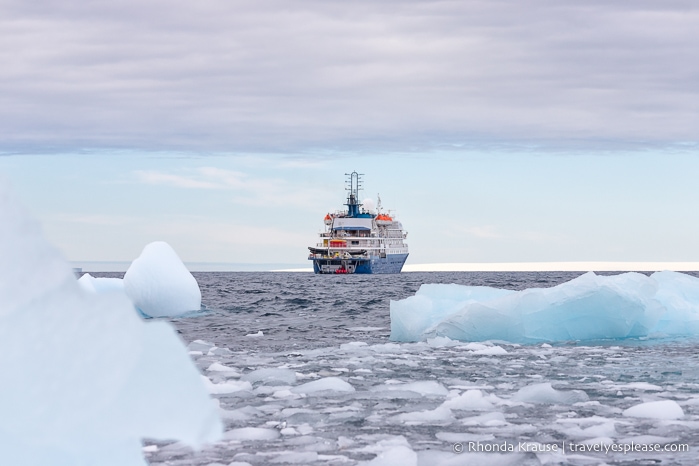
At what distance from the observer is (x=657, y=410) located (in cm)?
793

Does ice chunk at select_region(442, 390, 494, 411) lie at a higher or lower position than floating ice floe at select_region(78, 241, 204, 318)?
lower

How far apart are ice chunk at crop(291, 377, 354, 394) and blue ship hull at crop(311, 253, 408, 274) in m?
92.9

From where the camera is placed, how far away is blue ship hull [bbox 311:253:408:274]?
103 m

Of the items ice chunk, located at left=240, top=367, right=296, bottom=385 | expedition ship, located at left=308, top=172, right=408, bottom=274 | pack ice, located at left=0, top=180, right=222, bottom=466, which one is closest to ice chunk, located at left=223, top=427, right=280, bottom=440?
ice chunk, located at left=240, top=367, right=296, bottom=385

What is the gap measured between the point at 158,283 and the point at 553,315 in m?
11.0

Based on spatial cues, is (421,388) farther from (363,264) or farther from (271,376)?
(363,264)

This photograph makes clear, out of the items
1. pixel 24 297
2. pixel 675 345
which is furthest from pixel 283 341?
pixel 24 297

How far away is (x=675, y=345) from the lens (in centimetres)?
1532

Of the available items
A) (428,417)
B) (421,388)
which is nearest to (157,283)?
(421,388)

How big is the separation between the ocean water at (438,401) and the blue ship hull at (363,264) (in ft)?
286

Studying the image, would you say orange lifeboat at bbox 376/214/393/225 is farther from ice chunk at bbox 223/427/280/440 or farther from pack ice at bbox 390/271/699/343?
ice chunk at bbox 223/427/280/440

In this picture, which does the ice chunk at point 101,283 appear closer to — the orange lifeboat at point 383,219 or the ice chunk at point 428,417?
the ice chunk at point 428,417

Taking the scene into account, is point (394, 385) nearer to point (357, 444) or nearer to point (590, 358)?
point (357, 444)

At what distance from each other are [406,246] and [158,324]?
373 feet
